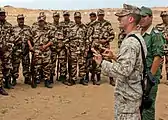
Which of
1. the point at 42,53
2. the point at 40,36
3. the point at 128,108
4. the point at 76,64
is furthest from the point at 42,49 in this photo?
the point at 128,108

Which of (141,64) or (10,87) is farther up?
(141,64)

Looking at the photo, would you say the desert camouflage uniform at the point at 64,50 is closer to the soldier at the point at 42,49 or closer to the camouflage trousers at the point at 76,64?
the camouflage trousers at the point at 76,64

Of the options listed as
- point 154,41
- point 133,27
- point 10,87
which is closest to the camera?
point 133,27

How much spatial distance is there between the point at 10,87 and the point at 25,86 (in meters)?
0.44

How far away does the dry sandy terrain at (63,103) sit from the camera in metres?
8.05

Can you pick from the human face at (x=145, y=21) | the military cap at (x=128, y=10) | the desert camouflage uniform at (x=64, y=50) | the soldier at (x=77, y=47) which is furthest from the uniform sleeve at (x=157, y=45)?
the desert camouflage uniform at (x=64, y=50)

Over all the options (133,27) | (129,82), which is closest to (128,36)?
(133,27)

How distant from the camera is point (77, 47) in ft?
34.8

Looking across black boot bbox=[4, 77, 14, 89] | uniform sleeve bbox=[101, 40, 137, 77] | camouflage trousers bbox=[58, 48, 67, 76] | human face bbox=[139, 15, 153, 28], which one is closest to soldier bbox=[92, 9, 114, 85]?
camouflage trousers bbox=[58, 48, 67, 76]

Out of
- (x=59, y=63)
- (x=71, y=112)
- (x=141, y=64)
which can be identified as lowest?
(x=71, y=112)

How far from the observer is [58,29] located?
10469 millimetres

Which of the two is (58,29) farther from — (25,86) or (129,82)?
(129,82)

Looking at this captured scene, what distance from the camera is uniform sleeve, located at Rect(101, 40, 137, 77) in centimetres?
387

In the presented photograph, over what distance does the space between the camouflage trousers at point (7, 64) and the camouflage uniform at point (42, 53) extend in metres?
0.67
